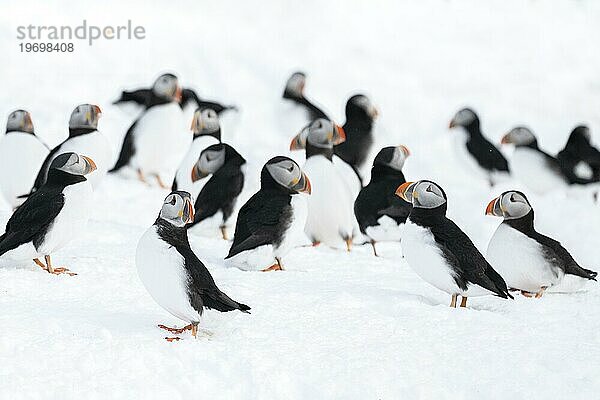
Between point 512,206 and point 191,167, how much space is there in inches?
123

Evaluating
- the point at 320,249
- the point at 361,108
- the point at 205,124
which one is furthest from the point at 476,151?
the point at 320,249

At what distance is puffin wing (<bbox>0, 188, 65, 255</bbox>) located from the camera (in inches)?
212

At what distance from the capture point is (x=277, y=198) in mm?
6195

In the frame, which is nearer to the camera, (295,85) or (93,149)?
(93,149)

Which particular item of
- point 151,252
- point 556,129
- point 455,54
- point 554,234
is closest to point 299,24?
point 455,54

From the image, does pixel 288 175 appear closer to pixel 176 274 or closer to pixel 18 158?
pixel 176 274

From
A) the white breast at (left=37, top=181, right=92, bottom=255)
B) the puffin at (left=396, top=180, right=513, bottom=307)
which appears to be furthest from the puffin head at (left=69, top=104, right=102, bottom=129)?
the puffin at (left=396, top=180, right=513, bottom=307)

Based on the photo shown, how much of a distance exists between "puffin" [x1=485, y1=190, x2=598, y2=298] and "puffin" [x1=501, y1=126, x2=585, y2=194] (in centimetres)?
447

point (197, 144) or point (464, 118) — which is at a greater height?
point (464, 118)

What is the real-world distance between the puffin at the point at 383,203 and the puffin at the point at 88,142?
1.90 meters

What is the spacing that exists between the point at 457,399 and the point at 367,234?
114 inches

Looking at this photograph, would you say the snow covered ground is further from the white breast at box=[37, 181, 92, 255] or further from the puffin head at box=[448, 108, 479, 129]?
the puffin head at box=[448, 108, 479, 129]

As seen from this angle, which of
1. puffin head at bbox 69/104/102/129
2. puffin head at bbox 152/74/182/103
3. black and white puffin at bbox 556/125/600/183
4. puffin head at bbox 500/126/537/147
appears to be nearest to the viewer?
puffin head at bbox 69/104/102/129

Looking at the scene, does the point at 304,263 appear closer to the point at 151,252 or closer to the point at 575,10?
the point at 151,252
